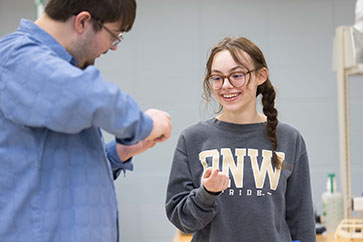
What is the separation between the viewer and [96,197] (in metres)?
0.95

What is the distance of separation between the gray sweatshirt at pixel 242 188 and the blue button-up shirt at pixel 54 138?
364 mm

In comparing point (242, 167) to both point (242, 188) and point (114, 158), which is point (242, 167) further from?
point (114, 158)

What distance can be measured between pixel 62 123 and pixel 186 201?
545mm

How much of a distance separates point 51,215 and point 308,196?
0.76 metres

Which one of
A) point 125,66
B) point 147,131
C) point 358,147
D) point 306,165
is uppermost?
point 125,66

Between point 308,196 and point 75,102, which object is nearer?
point 75,102

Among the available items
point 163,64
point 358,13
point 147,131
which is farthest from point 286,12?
point 147,131

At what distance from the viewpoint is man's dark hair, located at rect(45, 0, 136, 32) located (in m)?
0.93

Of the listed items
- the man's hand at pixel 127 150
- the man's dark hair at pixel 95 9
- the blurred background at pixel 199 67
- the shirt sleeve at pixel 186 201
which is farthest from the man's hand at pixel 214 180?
the blurred background at pixel 199 67

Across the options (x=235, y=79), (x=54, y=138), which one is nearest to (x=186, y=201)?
(x=235, y=79)

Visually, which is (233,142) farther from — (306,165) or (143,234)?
(143,234)

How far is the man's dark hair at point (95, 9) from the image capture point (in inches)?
36.6

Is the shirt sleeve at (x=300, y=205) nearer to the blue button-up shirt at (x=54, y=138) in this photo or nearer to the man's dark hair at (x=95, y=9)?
the blue button-up shirt at (x=54, y=138)

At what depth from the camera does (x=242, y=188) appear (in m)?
1.30
